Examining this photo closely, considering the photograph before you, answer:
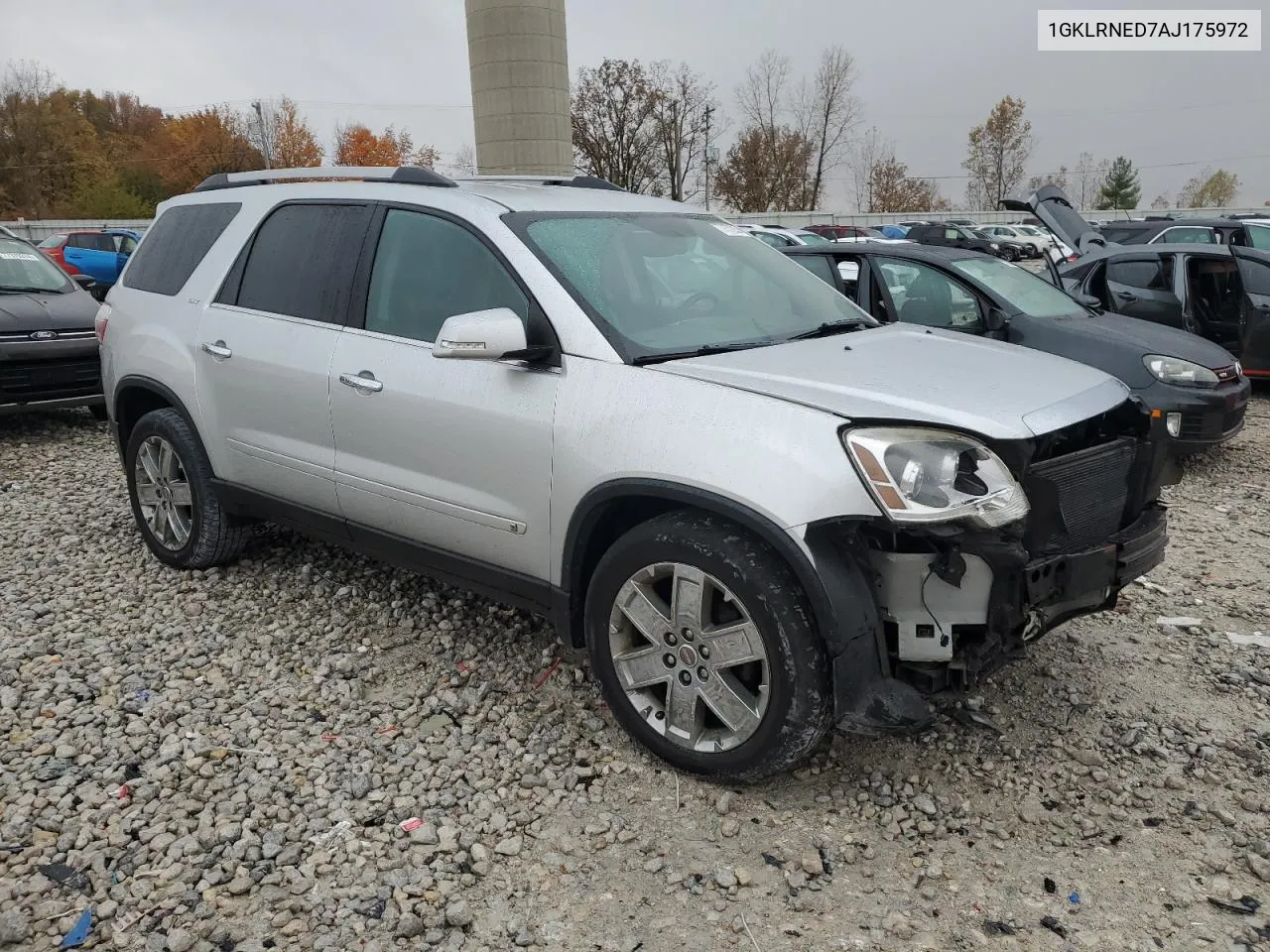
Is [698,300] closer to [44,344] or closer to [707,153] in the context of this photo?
[44,344]

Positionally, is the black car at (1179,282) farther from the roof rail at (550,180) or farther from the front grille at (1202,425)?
the roof rail at (550,180)

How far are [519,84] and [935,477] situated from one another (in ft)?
46.4

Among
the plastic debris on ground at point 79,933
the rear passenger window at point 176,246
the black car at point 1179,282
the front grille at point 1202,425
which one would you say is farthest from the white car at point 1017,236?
the plastic debris on ground at point 79,933

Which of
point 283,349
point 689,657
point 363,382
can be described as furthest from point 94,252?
point 689,657

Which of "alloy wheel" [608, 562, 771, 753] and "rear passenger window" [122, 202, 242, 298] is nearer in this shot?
"alloy wheel" [608, 562, 771, 753]

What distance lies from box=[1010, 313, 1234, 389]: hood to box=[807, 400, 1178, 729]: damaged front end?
13.3 ft

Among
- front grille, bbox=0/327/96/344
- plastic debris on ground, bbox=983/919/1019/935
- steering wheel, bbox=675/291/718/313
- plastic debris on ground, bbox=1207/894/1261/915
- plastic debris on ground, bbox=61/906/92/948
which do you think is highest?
steering wheel, bbox=675/291/718/313

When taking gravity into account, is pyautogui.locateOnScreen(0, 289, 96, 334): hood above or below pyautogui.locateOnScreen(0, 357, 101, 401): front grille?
above

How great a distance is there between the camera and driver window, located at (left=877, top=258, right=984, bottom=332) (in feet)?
23.9

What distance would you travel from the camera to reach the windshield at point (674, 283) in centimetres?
347

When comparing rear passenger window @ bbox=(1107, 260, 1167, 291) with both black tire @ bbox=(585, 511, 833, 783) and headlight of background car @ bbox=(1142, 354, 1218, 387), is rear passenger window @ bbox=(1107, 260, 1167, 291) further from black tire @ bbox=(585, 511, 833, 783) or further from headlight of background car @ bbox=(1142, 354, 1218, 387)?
black tire @ bbox=(585, 511, 833, 783)

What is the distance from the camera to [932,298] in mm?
7371

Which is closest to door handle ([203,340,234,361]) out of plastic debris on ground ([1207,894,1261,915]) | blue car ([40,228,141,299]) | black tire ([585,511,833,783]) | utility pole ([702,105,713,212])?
black tire ([585,511,833,783])

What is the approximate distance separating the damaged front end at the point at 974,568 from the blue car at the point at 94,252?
20483mm
